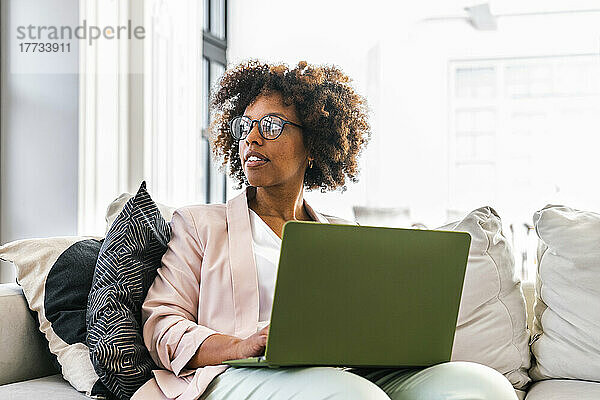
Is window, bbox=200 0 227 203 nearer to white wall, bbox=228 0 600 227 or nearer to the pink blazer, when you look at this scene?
white wall, bbox=228 0 600 227

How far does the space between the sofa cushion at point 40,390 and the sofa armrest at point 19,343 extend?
0.04 metres

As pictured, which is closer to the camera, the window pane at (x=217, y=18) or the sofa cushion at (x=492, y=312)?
the sofa cushion at (x=492, y=312)

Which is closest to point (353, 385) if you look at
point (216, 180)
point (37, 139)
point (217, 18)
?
point (37, 139)

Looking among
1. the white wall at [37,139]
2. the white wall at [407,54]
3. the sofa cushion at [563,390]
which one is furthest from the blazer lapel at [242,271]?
the white wall at [407,54]

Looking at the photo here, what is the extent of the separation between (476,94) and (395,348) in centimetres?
594

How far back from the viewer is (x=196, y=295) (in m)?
1.51

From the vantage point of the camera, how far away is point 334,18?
6547mm

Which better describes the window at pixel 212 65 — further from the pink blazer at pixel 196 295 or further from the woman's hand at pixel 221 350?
the woman's hand at pixel 221 350

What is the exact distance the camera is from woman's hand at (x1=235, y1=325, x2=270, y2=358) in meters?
1.24

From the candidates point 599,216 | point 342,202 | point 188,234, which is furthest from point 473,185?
point 188,234

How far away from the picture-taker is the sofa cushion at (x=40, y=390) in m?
1.42

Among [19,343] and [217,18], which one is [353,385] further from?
[217,18]

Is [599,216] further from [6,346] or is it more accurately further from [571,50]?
[571,50]

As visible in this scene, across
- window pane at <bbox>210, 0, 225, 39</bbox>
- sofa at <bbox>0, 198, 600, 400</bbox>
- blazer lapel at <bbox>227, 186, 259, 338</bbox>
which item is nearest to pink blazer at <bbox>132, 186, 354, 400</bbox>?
blazer lapel at <bbox>227, 186, 259, 338</bbox>
